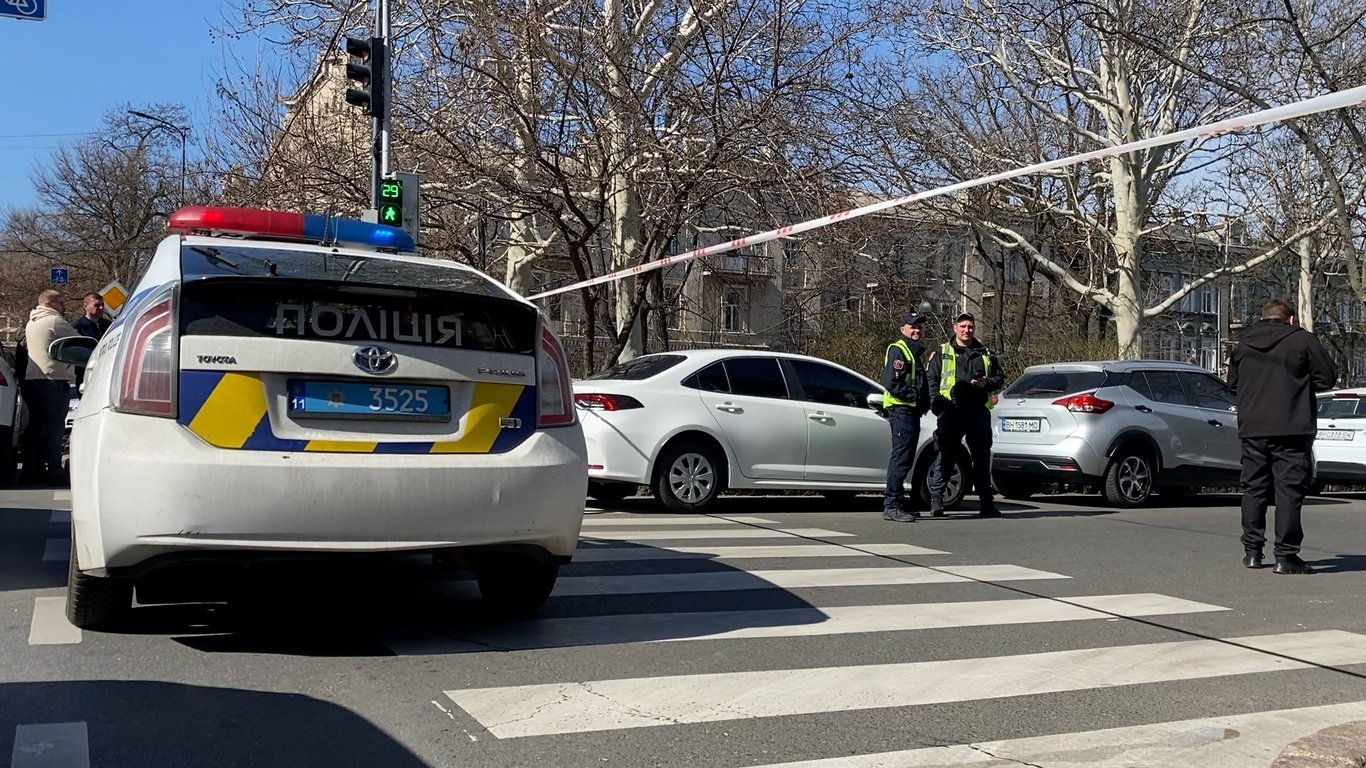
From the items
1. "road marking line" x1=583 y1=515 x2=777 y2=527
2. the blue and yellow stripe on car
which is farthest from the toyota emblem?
"road marking line" x1=583 y1=515 x2=777 y2=527

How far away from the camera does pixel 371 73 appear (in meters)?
14.6

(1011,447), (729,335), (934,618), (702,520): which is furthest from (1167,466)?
(729,335)

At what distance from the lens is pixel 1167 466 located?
1410 cm

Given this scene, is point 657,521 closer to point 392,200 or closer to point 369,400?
point 369,400

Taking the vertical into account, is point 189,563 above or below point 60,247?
below

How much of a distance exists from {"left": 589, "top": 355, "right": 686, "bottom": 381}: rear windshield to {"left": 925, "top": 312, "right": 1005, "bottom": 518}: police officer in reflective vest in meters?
2.34

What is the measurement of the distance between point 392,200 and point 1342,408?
43.6 ft

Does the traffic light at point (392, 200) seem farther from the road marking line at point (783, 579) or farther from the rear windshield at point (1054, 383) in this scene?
the road marking line at point (783, 579)

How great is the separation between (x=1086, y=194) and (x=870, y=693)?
92.0ft

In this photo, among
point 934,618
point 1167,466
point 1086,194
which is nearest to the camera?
point 934,618

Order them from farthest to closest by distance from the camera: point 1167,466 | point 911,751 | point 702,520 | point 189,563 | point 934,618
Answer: point 1167,466, point 702,520, point 934,618, point 189,563, point 911,751

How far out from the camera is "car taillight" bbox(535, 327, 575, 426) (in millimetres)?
5496

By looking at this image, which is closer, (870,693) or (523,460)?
(870,693)

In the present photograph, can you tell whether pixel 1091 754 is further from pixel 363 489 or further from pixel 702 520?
pixel 702 520
